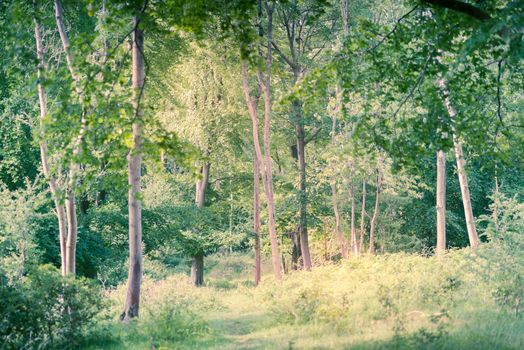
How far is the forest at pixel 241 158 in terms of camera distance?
8836 mm

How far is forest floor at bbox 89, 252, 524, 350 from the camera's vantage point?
8245 mm

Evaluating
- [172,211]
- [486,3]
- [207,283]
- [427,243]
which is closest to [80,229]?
[172,211]

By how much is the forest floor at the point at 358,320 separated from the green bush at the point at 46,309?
2.04ft

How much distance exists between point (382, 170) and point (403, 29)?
1572cm

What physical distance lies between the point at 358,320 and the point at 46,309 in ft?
17.5

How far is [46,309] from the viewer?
10.4 meters

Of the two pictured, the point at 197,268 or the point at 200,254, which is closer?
the point at 200,254

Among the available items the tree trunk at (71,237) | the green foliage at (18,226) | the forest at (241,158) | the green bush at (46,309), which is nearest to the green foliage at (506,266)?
the forest at (241,158)

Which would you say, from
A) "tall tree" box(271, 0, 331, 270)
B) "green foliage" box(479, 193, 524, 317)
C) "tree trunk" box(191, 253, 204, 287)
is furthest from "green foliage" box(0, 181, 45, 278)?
"green foliage" box(479, 193, 524, 317)

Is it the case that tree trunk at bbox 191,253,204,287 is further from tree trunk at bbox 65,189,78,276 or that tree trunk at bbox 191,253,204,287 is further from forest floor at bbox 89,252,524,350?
tree trunk at bbox 65,189,78,276

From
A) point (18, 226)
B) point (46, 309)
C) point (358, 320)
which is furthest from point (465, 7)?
point (18, 226)

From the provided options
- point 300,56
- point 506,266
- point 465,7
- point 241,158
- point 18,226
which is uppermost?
point 300,56

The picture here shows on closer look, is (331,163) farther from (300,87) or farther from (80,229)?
(300,87)

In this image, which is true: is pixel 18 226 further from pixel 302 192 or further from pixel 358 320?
pixel 358 320
